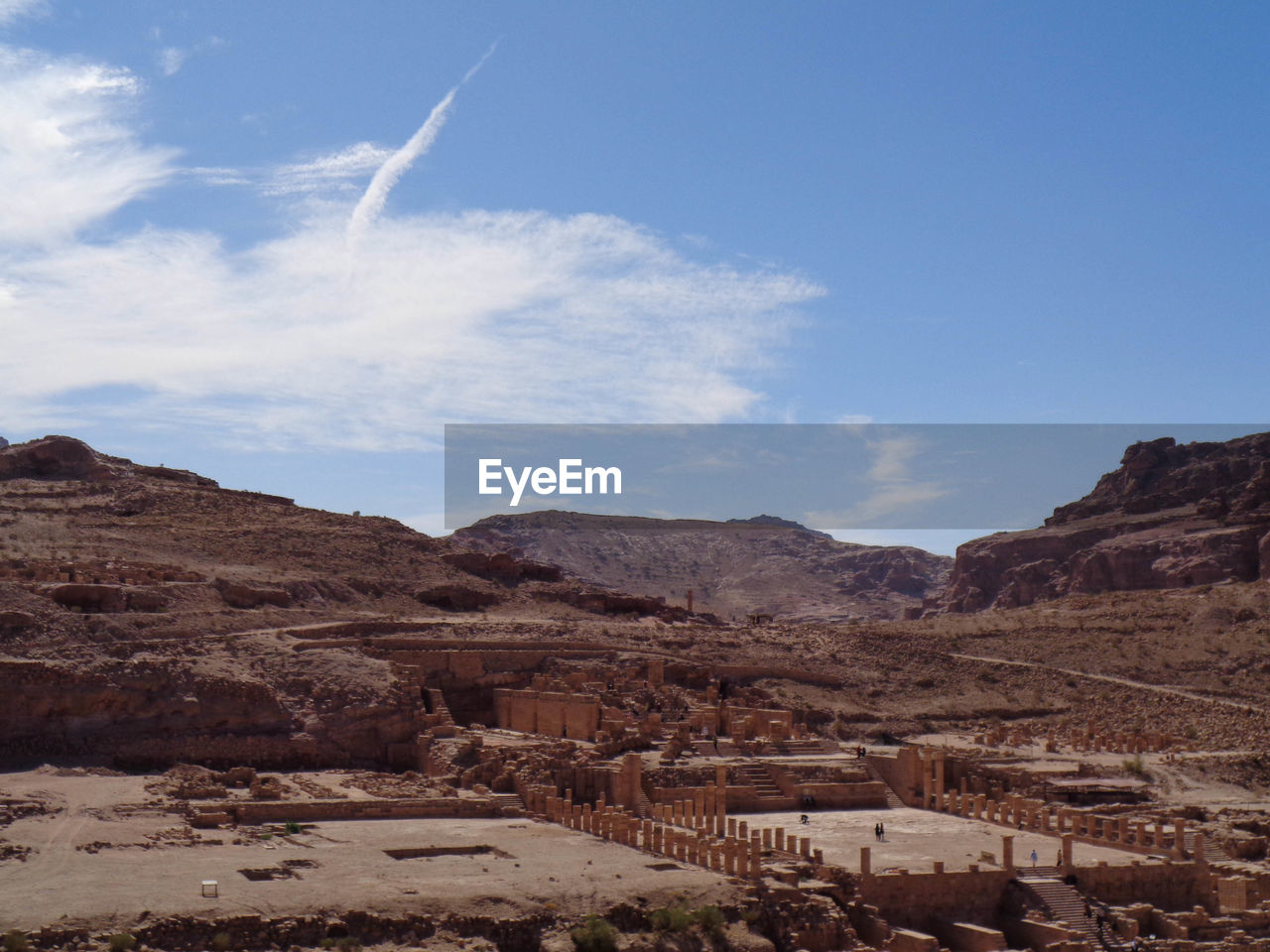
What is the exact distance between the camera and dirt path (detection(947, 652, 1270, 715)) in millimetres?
48938

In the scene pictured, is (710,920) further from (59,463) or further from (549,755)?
(59,463)

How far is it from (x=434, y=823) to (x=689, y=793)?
20.3 ft

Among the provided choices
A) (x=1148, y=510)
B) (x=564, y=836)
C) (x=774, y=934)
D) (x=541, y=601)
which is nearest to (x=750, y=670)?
(x=541, y=601)

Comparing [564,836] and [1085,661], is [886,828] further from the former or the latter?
[1085,661]

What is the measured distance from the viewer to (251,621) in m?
43.6

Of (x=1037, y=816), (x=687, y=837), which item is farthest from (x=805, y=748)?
(x=687, y=837)

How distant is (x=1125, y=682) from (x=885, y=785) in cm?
1803

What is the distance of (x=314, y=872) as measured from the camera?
79.2ft

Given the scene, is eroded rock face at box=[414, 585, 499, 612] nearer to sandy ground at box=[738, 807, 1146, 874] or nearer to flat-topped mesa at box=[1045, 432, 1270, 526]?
sandy ground at box=[738, 807, 1146, 874]

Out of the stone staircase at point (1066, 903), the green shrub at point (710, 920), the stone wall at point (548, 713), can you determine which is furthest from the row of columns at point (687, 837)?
the stone wall at point (548, 713)

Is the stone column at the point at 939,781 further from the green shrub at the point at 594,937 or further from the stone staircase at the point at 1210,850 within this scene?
the green shrub at the point at 594,937

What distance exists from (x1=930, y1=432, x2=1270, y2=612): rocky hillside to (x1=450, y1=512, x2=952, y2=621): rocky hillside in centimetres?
1203

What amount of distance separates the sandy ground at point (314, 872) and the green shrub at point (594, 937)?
0.55 m

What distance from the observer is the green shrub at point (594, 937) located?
2245cm
